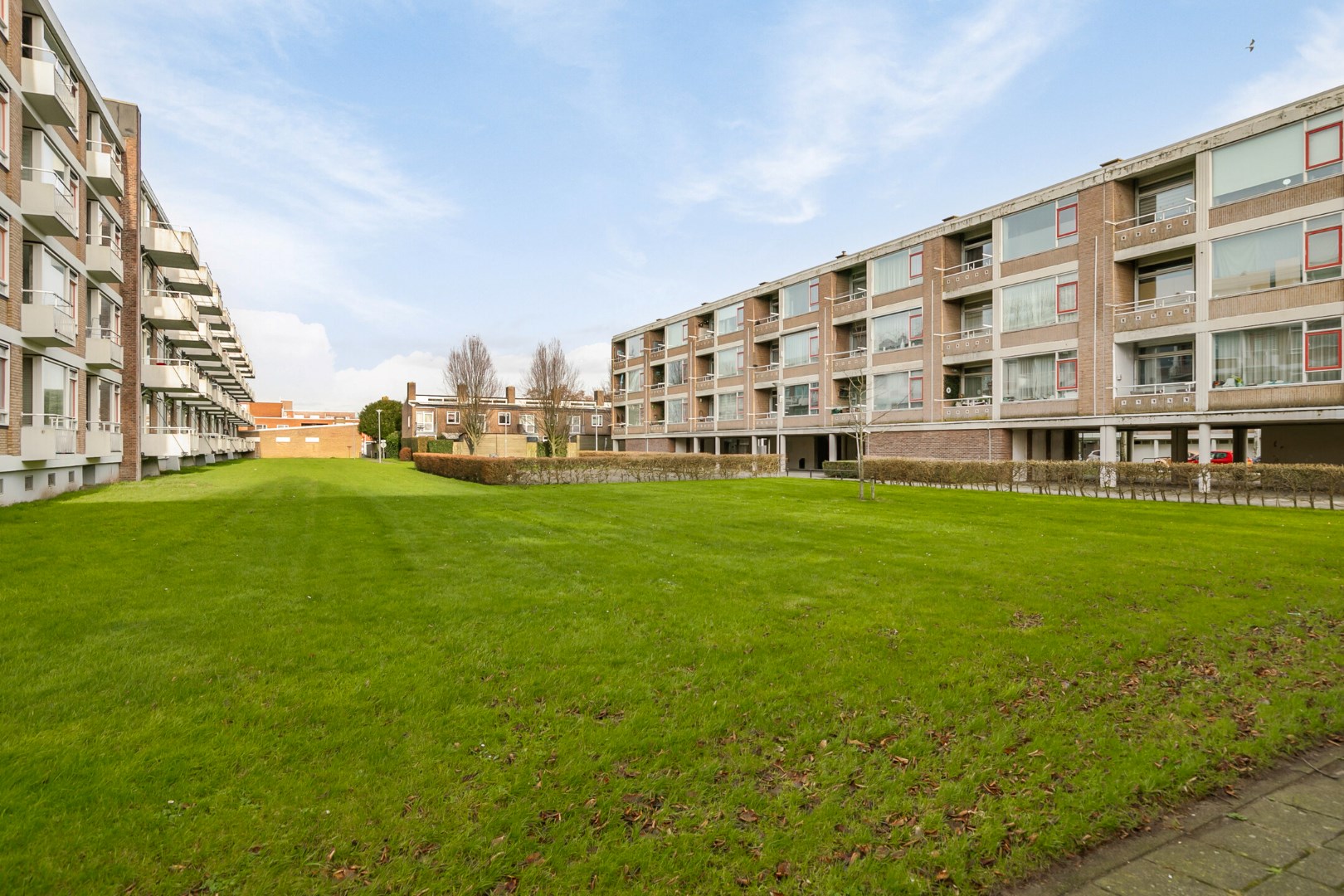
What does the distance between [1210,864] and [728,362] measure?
4929cm

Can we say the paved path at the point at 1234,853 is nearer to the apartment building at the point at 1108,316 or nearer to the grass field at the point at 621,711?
the grass field at the point at 621,711

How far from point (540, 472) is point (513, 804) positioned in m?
27.6

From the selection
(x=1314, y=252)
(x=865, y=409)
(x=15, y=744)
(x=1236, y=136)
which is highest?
(x=1236, y=136)

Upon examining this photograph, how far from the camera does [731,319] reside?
5169 cm

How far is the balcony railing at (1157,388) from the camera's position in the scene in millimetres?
26141

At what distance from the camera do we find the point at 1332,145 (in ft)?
72.7

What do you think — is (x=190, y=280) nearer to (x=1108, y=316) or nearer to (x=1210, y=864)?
(x=1108, y=316)

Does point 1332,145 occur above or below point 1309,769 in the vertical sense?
above

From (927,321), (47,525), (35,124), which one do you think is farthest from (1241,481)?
(35,124)

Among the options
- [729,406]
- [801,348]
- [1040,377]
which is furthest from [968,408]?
[729,406]

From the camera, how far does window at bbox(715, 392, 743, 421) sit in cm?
5084

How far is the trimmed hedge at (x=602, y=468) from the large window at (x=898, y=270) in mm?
11795

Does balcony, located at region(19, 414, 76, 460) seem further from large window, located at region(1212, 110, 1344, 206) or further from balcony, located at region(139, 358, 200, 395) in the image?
large window, located at region(1212, 110, 1344, 206)

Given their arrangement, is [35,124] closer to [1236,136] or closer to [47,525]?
[47,525]
